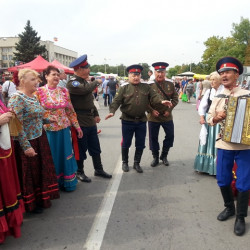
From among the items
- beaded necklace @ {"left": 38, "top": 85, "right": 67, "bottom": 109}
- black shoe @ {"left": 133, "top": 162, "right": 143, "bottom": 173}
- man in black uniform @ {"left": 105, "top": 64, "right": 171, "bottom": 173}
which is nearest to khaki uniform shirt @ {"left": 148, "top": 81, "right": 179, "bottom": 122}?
man in black uniform @ {"left": 105, "top": 64, "right": 171, "bottom": 173}

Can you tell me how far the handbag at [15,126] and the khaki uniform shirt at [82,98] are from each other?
1300 mm

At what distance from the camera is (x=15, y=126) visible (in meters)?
3.02

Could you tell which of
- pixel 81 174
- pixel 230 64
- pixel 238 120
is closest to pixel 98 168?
pixel 81 174

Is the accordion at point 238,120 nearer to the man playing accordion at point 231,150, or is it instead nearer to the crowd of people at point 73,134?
the man playing accordion at point 231,150

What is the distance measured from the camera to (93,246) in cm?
277

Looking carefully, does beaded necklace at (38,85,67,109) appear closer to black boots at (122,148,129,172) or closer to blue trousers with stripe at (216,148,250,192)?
black boots at (122,148,129,172)

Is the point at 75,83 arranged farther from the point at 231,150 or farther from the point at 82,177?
the point at 231,150

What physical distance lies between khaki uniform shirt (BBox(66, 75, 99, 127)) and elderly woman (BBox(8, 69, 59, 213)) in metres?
0.91

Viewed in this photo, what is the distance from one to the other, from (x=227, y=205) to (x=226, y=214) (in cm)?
10

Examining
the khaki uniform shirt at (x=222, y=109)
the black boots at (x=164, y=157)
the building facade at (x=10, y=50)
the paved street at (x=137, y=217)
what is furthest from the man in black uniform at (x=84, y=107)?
the building facade at (x=10, y=50)

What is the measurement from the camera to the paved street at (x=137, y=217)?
2.81 meters

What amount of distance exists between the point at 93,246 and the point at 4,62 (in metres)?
87.0

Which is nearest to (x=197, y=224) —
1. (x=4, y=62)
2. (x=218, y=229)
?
(x=218, y=229)

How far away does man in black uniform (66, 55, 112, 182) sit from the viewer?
4172 mm
